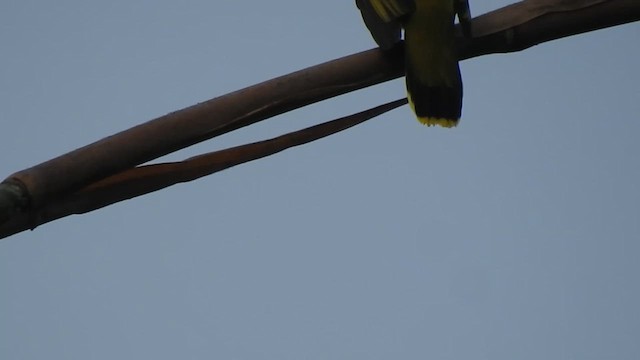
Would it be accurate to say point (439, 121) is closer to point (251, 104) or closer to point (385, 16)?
point (385, 16)

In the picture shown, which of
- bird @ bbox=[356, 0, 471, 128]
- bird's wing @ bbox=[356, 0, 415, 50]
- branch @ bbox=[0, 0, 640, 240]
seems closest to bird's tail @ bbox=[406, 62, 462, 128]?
bird @ bbox=[356, 0, 471, 128]

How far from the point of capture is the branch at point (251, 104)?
1.91 m

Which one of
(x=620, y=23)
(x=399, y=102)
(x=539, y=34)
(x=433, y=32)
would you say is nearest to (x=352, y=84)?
(x=399, y=102)

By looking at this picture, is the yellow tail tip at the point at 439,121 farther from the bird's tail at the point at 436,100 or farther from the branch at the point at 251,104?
the branch at the point at 251,104

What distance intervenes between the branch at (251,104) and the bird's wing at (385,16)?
1176 millimetres

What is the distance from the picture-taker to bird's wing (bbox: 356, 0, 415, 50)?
360cm

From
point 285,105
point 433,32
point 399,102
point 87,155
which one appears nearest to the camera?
point 87,155

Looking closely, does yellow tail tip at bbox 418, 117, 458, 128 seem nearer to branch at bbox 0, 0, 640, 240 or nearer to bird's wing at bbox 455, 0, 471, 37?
bird's wing at bbox 455, 0, 471, 37

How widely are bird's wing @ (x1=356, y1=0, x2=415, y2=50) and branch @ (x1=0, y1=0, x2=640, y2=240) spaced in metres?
1.18

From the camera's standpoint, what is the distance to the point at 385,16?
Answer: 3715 millimetres

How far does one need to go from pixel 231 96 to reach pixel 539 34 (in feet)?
2.54

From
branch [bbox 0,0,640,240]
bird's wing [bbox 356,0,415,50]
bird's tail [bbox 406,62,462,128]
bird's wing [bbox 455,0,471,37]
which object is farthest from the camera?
bird's tail [bbox 406,62,462,128]

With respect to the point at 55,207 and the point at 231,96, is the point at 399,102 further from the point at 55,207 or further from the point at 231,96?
the point at 55,207

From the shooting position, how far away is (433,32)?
3.63 metres
